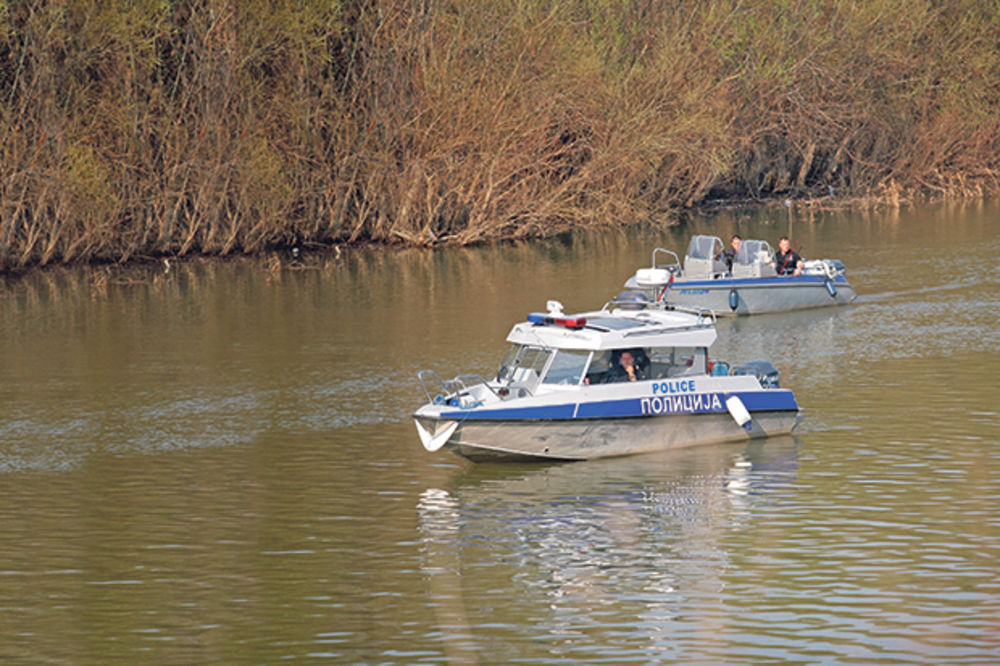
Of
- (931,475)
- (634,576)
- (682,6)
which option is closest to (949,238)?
(682,6)

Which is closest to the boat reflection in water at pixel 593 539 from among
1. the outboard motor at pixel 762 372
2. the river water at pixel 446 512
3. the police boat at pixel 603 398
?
the river water at pixel 446 512

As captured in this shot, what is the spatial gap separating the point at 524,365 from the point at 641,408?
6.77 feet

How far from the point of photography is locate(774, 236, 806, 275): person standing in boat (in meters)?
41.4

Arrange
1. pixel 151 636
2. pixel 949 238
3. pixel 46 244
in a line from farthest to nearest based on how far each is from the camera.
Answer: pixel 949 238
pixel 46 244
pixel 151 636

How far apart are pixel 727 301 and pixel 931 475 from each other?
17.2 meters

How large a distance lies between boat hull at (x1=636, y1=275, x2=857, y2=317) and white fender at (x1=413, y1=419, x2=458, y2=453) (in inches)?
694

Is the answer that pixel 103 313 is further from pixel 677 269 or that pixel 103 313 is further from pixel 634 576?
pixel 634 576

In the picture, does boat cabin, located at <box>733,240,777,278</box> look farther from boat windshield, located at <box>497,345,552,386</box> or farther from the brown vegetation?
boat windshield, located at <box>497,345,552,386</box>

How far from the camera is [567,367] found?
2417cm

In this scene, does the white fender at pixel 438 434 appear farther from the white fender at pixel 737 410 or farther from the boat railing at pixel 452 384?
the white fender at pixel 737 410

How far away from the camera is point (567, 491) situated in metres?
22.6

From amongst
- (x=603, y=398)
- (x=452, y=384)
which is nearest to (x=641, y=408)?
(x=603, y=398)

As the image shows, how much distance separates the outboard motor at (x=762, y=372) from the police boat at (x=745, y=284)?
13413mm

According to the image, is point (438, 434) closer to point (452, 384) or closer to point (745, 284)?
point (452, 384)
